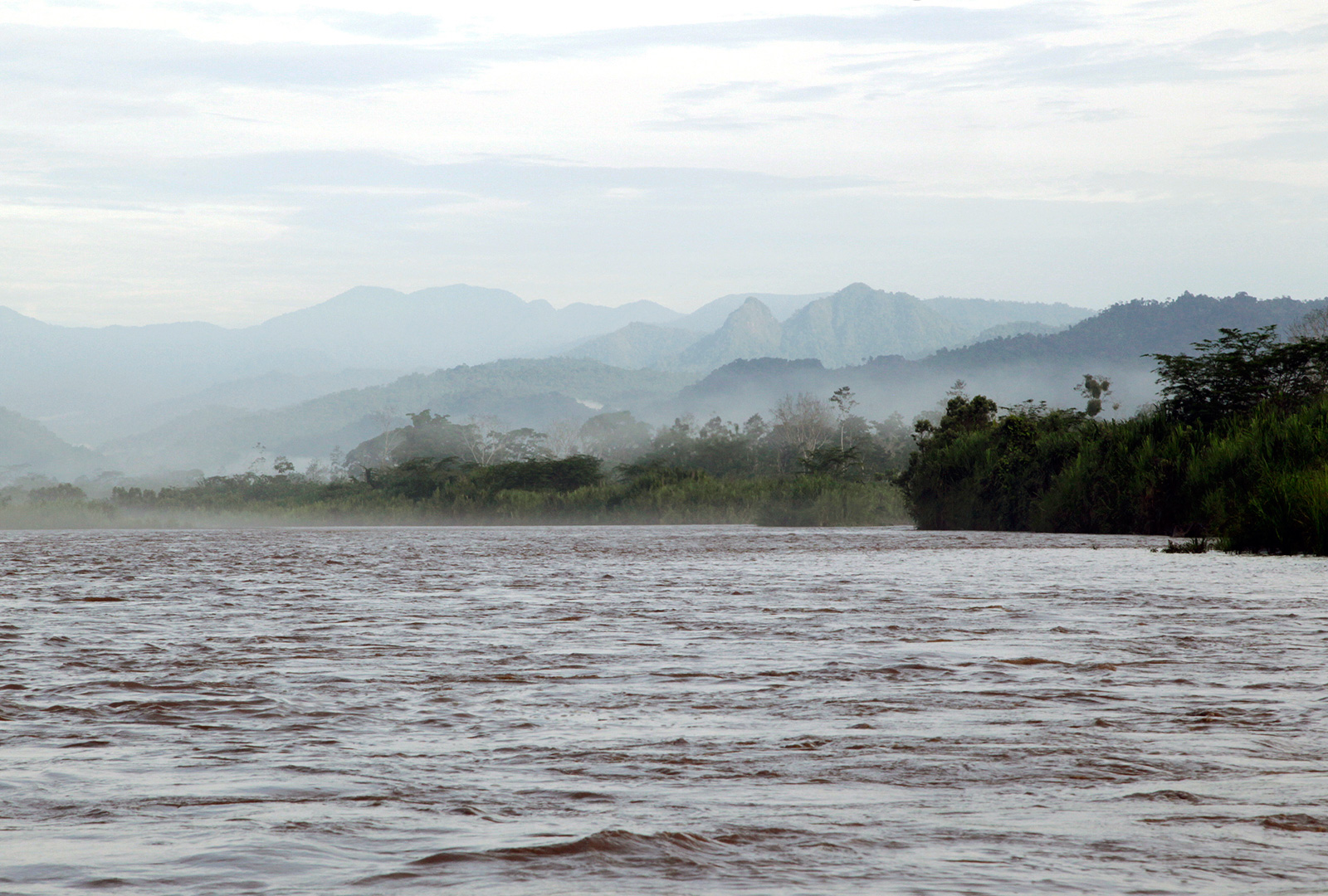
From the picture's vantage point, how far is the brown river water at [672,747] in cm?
263

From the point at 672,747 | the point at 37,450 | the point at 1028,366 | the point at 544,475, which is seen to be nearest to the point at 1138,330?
the point at 1028,366

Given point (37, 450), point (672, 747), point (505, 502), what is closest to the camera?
point (672, 747)

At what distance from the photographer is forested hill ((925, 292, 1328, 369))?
472 ft

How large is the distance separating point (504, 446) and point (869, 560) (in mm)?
70260

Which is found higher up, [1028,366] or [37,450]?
[1028,366]

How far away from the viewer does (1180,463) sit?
21.9 meters

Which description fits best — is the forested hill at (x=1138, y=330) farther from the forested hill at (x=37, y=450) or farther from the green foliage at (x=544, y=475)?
the green foliage at (x=544, y=475)

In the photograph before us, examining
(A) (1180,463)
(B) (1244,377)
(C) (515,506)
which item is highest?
(B) (1244,377)

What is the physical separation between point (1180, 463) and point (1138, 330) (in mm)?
137463

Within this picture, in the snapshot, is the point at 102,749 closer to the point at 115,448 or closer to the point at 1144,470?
the point at 1144,470

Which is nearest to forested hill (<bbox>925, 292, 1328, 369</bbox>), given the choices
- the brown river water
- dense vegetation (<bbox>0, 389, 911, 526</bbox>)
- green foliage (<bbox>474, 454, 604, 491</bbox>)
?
dense vegetation (<bbox>0, 389, 911, 526</bbox>)

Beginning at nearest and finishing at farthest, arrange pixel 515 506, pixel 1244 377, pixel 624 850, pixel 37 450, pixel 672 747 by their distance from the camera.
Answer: pixel 624 850 < pixel 672 747 < pixel 1244 377 < pixel 515 506 < pixel 37 450

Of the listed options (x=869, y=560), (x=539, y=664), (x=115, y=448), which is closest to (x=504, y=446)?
(x=869, y=560)

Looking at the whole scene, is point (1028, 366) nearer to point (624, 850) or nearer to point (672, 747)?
point (672, 747)
